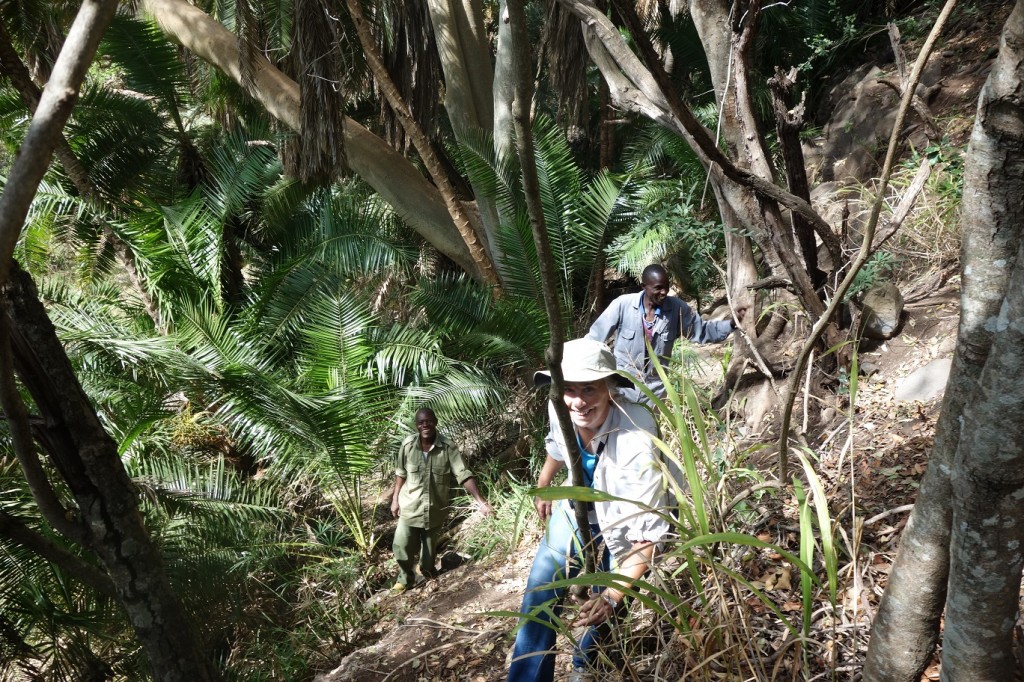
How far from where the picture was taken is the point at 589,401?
2.86 m

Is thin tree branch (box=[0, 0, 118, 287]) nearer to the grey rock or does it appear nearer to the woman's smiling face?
the woman's smiling face

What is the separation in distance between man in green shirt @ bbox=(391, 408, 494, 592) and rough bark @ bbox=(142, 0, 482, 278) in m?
2.69

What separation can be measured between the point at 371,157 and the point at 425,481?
4032mm

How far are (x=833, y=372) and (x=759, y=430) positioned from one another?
64cm

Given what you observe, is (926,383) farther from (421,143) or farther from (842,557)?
(421,143)

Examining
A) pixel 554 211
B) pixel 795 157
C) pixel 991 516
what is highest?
pixel 554 211

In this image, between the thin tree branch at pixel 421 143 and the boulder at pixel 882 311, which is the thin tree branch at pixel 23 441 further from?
the thin tree branch at pixel 421 143

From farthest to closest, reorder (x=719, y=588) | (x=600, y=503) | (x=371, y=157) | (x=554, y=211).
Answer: (x=371, y=157) → (x=554, y=211) → (x=600, y=503) → (x=719, y=588)

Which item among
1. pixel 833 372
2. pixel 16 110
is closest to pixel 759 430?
pixel 833 372

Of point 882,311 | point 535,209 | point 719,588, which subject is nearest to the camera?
point 535,209

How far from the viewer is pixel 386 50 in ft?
30.2

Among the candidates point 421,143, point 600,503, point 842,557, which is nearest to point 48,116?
point 600,503

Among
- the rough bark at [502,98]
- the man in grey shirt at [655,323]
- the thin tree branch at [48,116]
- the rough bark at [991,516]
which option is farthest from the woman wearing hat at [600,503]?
the rough bark at [502,98]

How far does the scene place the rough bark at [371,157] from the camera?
8945 millimetres
